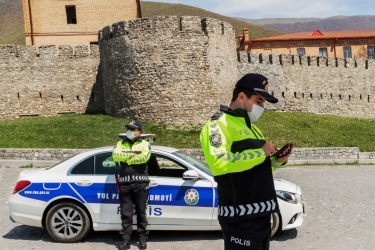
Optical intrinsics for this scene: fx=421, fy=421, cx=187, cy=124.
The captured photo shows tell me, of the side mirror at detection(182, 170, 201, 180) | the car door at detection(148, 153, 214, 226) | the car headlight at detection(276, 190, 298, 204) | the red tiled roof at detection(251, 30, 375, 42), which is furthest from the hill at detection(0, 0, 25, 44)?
the car headlight at detection(276, 190, 298, 204)

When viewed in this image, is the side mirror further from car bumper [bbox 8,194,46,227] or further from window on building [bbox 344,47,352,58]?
window on building [bbox 344,47,352,58]

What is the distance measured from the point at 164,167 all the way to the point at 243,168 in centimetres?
397

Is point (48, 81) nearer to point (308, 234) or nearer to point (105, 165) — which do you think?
point (105, 165)

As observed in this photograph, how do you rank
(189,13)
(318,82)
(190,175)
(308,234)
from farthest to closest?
(189,13), (318,82), (308,234), (190,175)

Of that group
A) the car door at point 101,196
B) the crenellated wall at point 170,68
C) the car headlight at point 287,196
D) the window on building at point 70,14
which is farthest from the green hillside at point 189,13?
the car door at point 101,196

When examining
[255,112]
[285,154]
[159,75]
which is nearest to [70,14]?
[159,75]

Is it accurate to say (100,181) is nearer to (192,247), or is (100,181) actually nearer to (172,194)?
(172,194)

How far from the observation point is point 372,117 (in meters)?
32.2

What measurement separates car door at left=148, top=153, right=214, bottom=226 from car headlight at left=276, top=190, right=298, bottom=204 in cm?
108

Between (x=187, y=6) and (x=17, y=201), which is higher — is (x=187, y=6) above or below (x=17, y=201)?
above

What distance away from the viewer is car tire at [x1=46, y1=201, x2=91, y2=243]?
252 inches

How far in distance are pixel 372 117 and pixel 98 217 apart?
30074 millimetres

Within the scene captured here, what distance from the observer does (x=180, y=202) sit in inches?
251

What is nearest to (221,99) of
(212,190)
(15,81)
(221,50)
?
(221,50)
